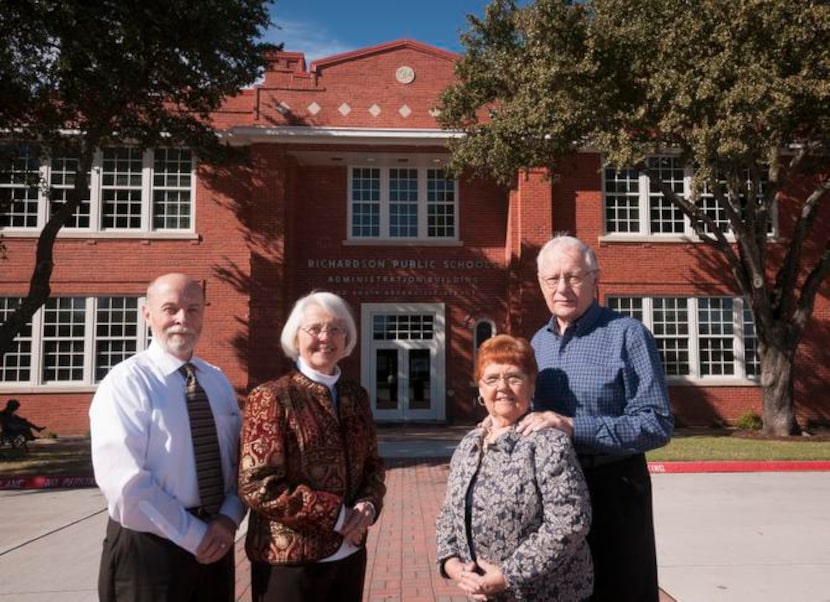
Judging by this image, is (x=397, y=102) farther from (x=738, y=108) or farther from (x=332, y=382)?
(x=332, y=382)

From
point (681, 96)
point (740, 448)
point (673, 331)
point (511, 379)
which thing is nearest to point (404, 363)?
point (673, 331)

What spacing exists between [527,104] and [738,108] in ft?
12.0

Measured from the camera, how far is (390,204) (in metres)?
18.4

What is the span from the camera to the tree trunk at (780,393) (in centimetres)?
1426

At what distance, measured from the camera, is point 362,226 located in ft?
60.2

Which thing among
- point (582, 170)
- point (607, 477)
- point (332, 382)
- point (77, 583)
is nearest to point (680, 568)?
point (607, 477)

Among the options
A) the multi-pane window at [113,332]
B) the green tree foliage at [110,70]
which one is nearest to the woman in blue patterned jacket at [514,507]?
the green tree foliage at [110,70]

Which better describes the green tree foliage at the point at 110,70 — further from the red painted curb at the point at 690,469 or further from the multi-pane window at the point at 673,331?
the multi-pane window at the point at 673,331

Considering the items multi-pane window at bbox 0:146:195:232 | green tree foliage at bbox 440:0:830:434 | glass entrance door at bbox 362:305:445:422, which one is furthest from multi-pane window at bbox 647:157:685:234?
multi-pane window at bbox 0:146:195:232

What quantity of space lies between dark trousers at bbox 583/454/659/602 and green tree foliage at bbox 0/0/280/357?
10.4 metres

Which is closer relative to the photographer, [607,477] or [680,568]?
[607,477]

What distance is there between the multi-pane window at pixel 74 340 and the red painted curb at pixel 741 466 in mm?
12949

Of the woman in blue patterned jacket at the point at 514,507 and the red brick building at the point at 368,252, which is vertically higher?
the red brick building at the point at 368,252

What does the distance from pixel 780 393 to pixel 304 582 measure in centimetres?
1452
